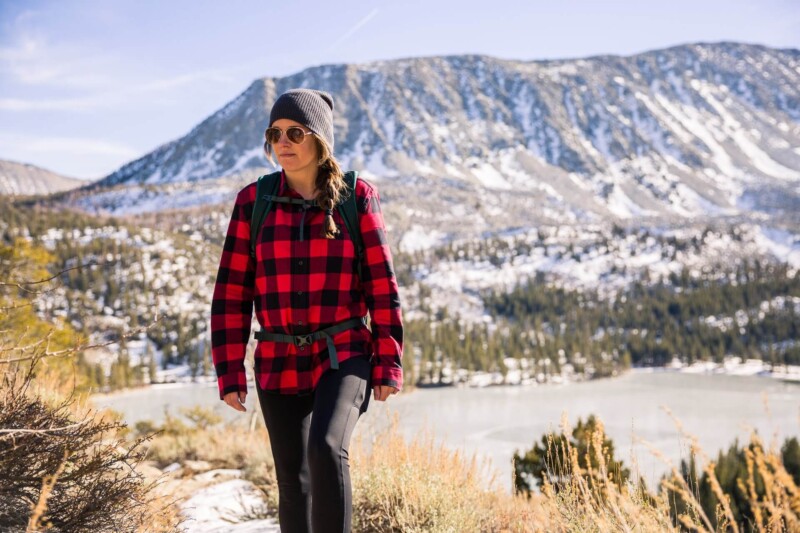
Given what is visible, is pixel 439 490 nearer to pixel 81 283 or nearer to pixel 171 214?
pixel 81 283

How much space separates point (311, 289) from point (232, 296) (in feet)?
1.25

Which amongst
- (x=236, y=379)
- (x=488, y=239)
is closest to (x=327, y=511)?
(x=236, y=379)

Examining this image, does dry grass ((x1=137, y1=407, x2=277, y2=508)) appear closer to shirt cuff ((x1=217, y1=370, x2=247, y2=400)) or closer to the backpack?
shirt cuff ((x1=217, y1=370, x2=247, y2=400))

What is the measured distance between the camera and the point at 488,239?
551 ft

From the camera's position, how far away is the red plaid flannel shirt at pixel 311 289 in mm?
2289

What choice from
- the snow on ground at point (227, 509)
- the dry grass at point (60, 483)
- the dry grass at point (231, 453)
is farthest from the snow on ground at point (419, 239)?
the dry grass at point (60, 483)

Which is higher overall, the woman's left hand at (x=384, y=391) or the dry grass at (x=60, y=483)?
the woman's left hand at (x=384, y=391)

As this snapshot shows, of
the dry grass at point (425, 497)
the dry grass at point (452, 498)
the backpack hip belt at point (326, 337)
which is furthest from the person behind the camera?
the dry grass at point (425, 497)

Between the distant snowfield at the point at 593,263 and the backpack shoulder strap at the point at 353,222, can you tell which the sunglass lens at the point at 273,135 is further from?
the distant snowfield at the point at 593,263

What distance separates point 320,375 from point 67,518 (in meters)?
1.06

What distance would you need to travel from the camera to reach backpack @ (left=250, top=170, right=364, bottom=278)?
2365mm

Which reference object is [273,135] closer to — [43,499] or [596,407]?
[43,499]

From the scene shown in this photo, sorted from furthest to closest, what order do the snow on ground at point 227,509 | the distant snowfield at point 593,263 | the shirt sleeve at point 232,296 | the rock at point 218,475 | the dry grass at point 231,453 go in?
the distant snowfield at point 593,263, the rock at point 218,475, the dry grass at point 231,453, the snow on ground at point 227,509, the shirt sleeve at point 232,296

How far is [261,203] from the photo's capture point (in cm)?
244
